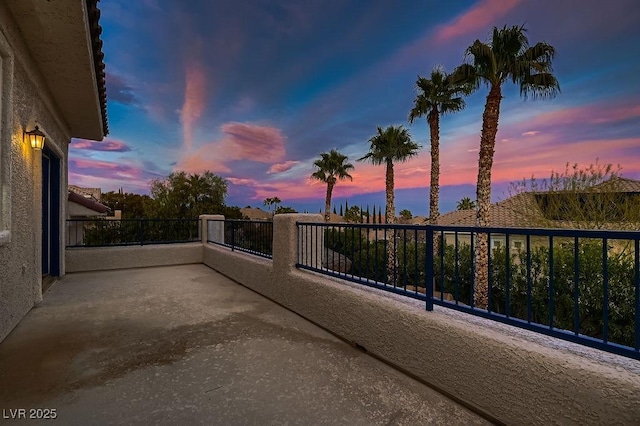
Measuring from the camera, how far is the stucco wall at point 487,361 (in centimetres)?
169

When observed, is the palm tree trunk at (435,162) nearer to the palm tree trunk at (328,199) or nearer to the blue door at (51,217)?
the palm tree trunk at (328,199)

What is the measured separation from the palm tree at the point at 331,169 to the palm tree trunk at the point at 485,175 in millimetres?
18201

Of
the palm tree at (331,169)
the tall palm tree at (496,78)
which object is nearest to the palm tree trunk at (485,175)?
the tall palm tree at (496,78)

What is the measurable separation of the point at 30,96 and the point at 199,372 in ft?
16.1

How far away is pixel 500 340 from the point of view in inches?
83.7

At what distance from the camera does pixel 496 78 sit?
11.0 meters

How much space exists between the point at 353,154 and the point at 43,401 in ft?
93.9

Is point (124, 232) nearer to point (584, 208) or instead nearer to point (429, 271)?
point (429, 271)

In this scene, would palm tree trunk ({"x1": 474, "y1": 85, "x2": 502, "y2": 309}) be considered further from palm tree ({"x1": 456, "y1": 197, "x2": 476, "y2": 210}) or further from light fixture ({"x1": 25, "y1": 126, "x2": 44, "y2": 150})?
palm tree ({"x1": 456, "y1": 197, "x2": 476, "y2": 210})

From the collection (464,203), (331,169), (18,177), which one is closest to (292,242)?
(18,177)

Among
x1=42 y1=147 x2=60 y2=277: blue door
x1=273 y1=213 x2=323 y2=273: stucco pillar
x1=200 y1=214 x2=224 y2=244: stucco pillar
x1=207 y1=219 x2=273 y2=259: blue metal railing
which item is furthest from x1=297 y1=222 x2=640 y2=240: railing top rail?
x1=42 y1=147 x2=60 y2=277: blue door

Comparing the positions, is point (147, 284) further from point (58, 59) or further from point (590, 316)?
point (590, 316)

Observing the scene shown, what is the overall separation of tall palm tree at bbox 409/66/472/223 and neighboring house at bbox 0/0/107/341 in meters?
15.2

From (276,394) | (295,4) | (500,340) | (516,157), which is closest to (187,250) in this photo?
(276,394)
